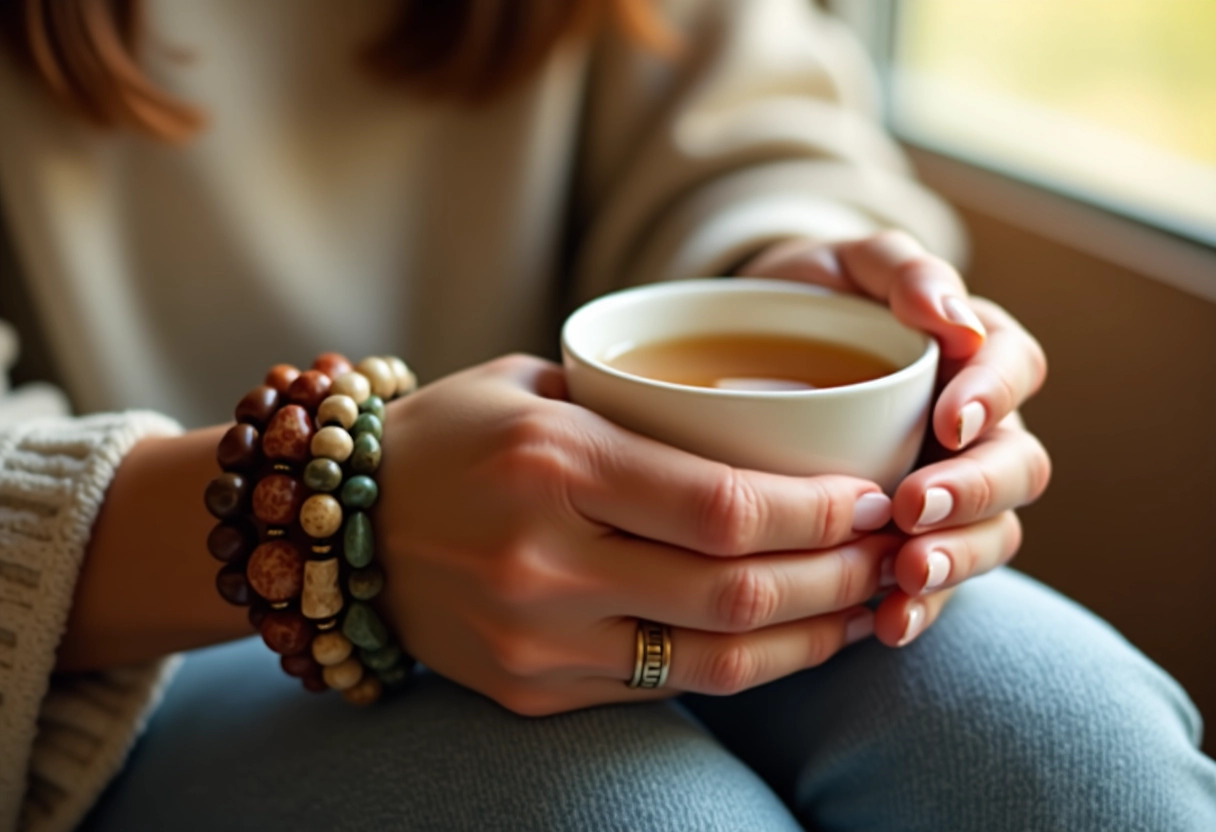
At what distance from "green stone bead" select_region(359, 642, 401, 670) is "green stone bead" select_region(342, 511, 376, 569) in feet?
0.17

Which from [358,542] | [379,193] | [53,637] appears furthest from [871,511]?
[379,193]

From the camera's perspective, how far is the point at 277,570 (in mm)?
494

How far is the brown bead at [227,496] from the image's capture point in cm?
50

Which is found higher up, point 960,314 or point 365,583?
point 960,314

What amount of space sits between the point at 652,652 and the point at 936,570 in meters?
0.14

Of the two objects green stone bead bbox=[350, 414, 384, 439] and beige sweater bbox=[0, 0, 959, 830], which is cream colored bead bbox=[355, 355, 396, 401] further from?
beige sweater bbox=[0, 0, 959, 830]

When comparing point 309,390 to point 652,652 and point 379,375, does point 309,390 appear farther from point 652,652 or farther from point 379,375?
point 652,652

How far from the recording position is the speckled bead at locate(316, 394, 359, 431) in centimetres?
52

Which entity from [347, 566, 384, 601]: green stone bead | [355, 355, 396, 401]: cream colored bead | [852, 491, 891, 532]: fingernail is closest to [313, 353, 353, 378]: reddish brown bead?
[355, 355, 396, 401]: cream colored bead

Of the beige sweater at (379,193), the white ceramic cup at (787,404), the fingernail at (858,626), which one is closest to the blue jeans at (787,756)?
the fingernail at (858,626)

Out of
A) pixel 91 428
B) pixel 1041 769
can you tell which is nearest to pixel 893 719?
pixel 1041 769

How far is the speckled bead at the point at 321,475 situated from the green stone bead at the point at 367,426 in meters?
0.03

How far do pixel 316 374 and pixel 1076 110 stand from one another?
845mm

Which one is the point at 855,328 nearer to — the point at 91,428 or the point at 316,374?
the point at 316,374
